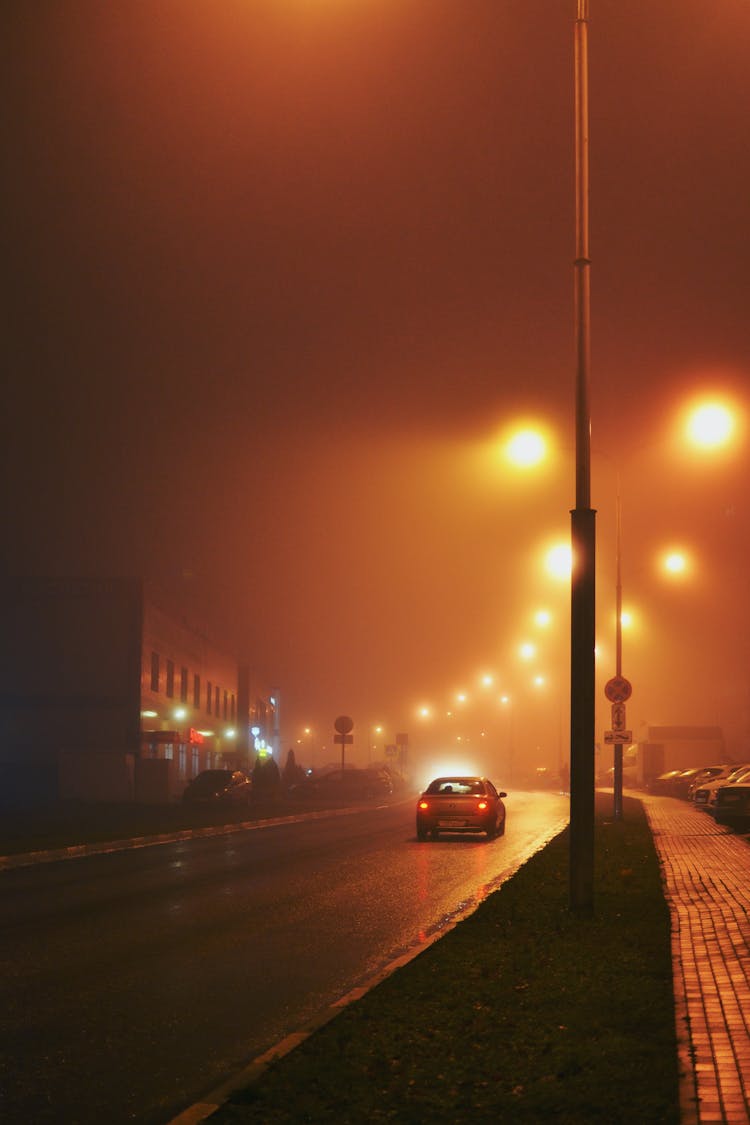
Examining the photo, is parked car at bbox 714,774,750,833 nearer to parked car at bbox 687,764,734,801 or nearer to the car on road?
the car on road

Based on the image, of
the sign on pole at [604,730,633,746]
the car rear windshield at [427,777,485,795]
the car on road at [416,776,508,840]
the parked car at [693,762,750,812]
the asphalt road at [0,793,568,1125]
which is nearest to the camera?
the asphalt road at [0,793,568,1125]

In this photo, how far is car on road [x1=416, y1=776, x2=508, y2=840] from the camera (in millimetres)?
28547

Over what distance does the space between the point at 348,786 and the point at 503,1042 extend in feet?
188

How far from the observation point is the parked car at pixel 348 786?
62.0 m

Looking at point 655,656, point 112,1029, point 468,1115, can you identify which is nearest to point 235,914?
point 112,1029

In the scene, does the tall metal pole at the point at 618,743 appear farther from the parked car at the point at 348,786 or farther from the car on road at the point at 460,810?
the parked car at the point at 348,786

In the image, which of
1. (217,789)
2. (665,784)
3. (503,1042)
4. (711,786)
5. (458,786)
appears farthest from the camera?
(665,784)

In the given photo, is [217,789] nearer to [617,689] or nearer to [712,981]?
[617,689]

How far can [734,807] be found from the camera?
1191 inches

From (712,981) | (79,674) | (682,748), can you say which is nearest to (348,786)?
(79,674)

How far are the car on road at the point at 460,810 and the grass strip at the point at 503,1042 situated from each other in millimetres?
16497

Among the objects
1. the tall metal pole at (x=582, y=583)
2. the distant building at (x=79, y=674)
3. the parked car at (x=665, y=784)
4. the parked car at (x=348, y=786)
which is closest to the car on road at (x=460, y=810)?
the tall metal pole at (x=582, y=583)

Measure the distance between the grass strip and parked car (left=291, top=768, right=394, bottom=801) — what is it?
50497 millimetres

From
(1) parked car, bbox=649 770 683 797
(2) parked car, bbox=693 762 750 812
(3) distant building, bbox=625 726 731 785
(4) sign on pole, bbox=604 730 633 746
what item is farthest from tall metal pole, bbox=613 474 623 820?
(3) distant building, bbox=625 726 731 785
